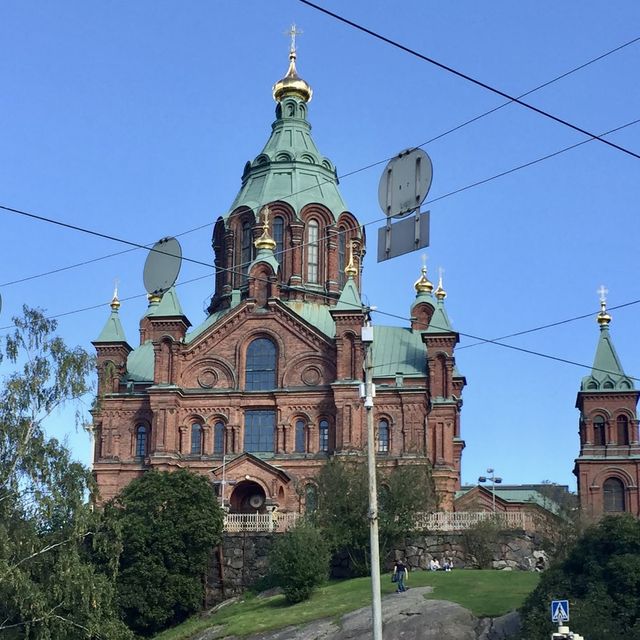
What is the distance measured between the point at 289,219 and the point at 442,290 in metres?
9.81

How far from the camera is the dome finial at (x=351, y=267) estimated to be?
73.4 meters

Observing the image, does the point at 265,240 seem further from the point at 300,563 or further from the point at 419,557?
the point at 300,563

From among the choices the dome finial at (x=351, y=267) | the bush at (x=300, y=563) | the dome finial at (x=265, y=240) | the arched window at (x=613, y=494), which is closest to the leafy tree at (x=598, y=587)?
the bush at (x=300, y=563)

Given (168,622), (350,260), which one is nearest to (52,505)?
(168,622)

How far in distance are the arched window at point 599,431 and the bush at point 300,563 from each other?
2588 cm

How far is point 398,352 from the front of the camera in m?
72.5

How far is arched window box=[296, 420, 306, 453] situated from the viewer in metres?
68.6

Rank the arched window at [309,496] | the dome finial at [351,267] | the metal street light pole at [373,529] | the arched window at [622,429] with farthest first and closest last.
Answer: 1. the dome finial at [351,267]
2. the arched window at [622,429]
3. the arched window at [309,496]
4. the metal street light pole at [373,529]

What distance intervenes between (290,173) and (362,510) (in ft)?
102

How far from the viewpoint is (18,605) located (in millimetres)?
41531

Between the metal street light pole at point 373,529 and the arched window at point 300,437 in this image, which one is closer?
the metal street light pole at point 373,529

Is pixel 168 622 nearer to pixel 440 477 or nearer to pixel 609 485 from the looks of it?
pixel 440 477

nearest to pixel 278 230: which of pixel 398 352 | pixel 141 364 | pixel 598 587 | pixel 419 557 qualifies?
pixel 398 352

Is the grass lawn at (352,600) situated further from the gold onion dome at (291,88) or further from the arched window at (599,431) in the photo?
the gold onion dome at (291,88)
